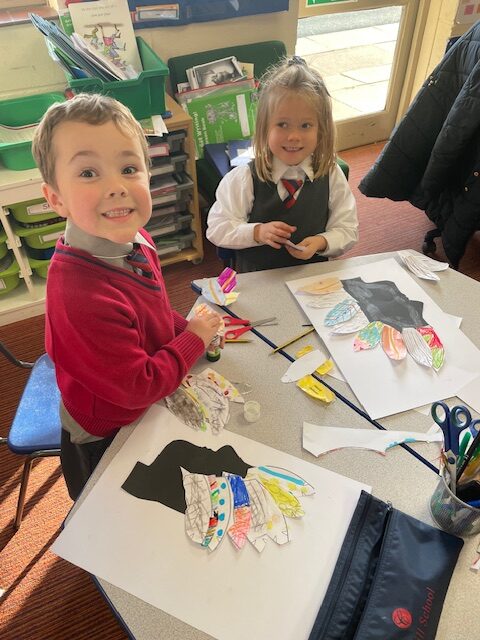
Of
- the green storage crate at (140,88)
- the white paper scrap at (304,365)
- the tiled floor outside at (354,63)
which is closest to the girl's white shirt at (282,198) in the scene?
the white paper scrap at (304,365)

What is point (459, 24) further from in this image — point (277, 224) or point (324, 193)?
point (277, 224)

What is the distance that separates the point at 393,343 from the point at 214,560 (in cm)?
56

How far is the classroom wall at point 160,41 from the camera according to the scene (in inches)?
78.1

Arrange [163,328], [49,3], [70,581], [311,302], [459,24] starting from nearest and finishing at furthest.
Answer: [163,328] → [311,302] → [70,581] → [49,3] → [459,24]

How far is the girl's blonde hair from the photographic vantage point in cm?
121

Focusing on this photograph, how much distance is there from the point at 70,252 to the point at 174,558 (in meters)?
0.50

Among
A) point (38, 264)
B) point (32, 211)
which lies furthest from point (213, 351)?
point (38, 264)

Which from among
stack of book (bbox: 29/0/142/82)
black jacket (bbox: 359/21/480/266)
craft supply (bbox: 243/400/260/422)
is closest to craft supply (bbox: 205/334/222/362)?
craft supply (bbox: 243/400/260/422)

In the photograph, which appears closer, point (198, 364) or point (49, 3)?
point (198, 364)

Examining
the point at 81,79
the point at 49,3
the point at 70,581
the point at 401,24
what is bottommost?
the point at 70,581

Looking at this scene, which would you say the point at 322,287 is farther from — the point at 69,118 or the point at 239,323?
the point at 69,118

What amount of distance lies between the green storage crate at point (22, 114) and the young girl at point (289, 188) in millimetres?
846

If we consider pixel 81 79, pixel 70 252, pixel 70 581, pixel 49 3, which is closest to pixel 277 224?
pixel 70 252

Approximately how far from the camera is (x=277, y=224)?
1260mm
